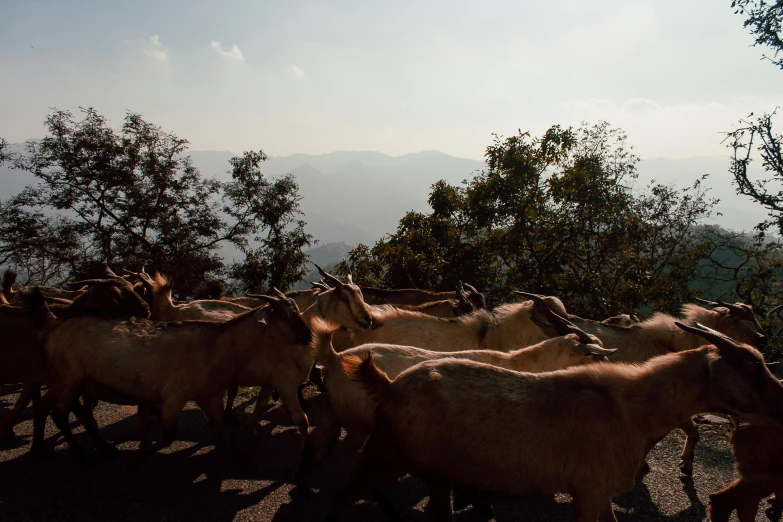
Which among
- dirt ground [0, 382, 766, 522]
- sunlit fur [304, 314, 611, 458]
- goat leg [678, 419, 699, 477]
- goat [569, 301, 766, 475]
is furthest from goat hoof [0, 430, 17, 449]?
goat leg [678, 419, 699, 477]

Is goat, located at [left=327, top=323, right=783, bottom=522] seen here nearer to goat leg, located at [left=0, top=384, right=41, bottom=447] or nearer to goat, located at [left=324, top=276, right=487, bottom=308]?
goat leg, located at [left=0, top=384, right=41, bottom=447]

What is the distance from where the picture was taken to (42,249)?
18.0 m

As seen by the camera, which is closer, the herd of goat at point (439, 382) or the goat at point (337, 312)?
the herd of goat at point (439, 382)

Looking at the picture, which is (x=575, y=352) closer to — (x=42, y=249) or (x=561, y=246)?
(x=561, y=246)

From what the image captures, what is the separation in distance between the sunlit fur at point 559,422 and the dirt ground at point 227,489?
2.00ft

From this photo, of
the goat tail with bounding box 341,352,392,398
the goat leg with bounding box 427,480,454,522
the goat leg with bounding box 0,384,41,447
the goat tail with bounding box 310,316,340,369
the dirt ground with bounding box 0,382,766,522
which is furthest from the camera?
the goat leg with bounding box 0,384,41,447

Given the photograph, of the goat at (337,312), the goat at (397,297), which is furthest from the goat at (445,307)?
the goat at (337,312)

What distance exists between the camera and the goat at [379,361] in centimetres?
539

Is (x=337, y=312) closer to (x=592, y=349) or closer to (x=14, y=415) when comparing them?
(x=592, y=349)

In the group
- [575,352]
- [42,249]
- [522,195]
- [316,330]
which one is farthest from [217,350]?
[42,249]

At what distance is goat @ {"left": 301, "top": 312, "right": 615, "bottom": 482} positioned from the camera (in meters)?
5.39

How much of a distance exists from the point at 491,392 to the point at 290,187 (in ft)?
56.1

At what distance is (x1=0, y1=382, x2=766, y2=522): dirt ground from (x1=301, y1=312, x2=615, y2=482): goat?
2.41 feet

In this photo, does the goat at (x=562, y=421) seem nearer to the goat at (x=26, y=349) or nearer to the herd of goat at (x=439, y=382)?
the herd of goat at (x=439, y=382)
